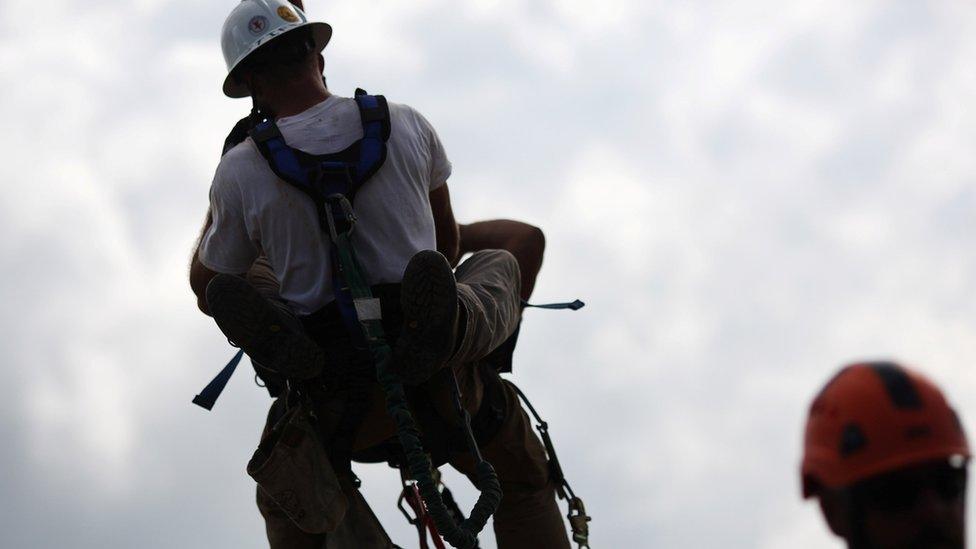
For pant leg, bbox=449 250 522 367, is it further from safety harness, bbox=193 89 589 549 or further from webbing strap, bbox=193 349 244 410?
webbing strap, bbox=193 349 244 410

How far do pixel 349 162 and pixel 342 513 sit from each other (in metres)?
1.54

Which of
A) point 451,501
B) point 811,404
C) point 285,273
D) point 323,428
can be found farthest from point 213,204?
point 811,404

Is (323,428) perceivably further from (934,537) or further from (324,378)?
(934,537)

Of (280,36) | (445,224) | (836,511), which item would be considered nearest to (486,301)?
(445,224)

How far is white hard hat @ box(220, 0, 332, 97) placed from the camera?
7.93m

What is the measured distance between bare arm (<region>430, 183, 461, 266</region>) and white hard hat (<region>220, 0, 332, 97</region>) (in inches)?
34.2

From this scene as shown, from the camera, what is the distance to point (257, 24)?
7977mm

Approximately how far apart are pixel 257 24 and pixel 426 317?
67.9 inches

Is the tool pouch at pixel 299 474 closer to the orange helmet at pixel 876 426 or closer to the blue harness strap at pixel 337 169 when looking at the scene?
the blue harness strap at pixel 337 169

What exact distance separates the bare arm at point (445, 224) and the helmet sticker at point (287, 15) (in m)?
1.01

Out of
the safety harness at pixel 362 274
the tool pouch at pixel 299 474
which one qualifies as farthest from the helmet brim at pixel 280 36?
the tool pouch at pixel 299 474

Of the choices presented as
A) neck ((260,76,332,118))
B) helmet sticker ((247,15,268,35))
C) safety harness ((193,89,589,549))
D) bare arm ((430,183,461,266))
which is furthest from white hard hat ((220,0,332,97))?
bare arm ((430,183,461,266))

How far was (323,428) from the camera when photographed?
7.85 meters

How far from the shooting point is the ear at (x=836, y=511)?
188 inches
